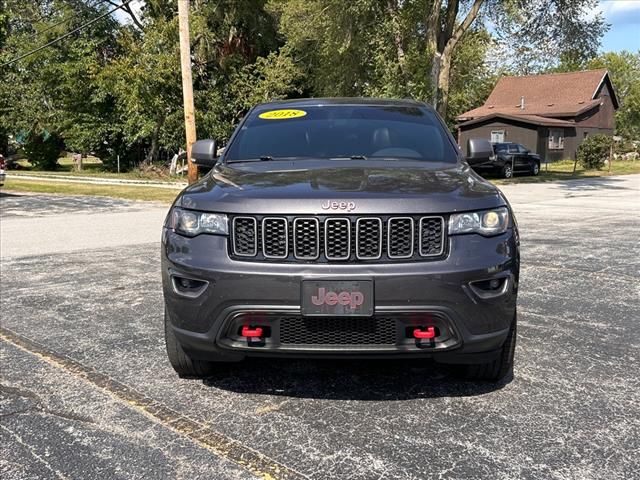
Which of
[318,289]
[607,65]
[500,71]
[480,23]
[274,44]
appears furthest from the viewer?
[607,65]

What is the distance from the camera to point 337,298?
2.98 metres

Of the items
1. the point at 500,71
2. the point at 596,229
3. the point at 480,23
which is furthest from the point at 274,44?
the point at 500,71

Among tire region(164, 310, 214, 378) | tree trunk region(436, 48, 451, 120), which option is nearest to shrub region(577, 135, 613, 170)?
tree trunk region(436, 48, 451, 120)

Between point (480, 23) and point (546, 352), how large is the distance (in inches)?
842

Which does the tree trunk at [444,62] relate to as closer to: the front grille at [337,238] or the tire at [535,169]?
the tire at [535,169]

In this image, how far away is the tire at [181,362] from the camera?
11.5ft

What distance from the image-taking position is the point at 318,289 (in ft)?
9.77

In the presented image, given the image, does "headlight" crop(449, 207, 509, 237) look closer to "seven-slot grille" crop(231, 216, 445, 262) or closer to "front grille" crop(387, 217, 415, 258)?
"seven-slot grille" crop(231, 216, 445, 262)

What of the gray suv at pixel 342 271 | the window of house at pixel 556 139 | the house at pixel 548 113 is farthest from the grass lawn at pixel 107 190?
the window of house at pixel 556 139

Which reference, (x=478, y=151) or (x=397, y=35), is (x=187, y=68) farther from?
(x=478, y=151)

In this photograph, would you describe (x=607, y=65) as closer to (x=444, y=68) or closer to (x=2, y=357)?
(x=444, y=68)

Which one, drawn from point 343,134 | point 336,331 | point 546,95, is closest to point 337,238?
point 336,331

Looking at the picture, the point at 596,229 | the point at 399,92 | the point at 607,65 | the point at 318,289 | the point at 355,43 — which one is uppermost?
the point at 607,65

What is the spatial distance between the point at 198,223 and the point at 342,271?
0.80m
